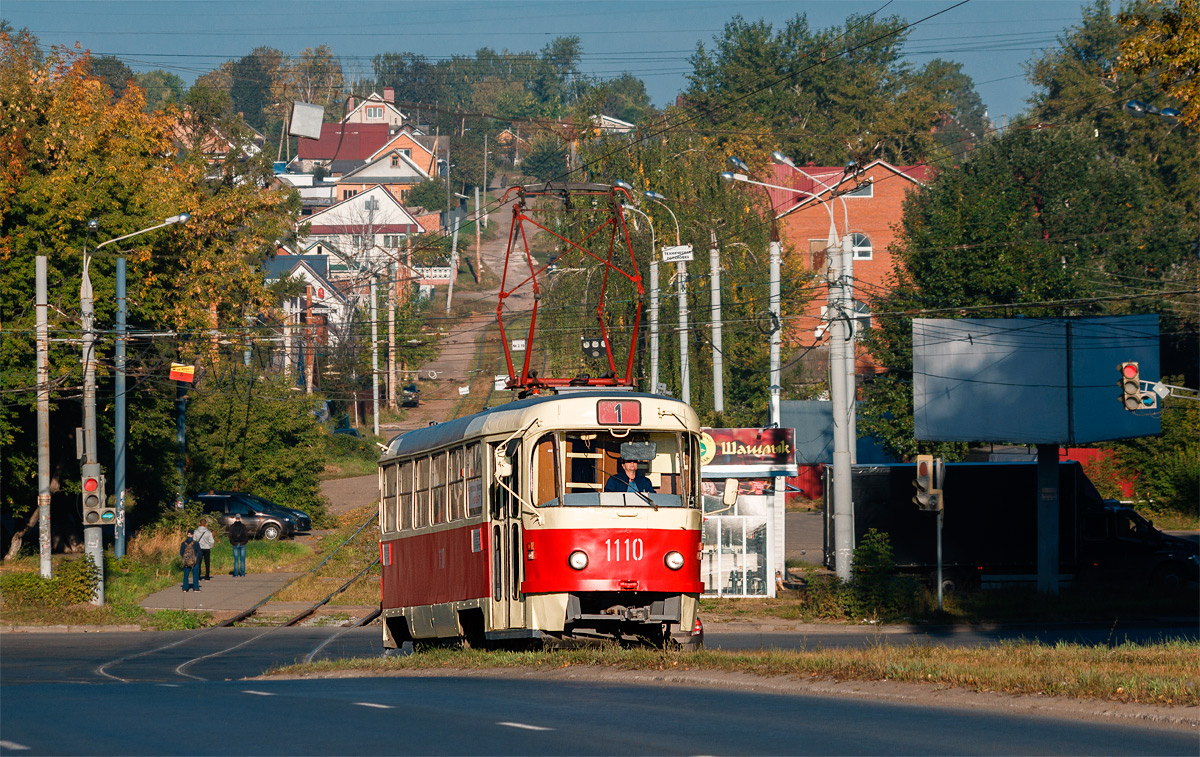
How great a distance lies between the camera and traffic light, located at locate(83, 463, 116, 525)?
107 feet

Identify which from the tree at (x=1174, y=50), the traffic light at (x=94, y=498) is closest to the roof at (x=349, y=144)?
the traffic light at (x=94, y=498)

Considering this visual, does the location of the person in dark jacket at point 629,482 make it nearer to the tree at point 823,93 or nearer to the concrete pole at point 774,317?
the concrete pole at point 774,317

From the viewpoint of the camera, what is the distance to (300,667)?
17.9m

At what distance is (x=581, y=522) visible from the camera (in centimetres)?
1584

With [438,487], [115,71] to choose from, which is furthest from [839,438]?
[115,71]

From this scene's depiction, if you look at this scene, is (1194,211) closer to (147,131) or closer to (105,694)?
(147,131)

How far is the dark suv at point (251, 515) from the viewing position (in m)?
46.2

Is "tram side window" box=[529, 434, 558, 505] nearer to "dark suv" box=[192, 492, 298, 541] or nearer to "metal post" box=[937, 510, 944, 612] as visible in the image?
"metal post" box=[937, 510, 944, 612]

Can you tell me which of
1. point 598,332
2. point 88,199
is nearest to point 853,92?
point 598,332

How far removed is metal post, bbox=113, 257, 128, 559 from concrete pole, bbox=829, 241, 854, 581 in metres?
19.5

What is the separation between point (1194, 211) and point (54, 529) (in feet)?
198

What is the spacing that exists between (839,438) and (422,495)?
1218 cm

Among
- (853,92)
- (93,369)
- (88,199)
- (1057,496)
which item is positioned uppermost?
(853,92)

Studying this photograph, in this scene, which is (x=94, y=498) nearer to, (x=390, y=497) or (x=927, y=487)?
(x=390, y=497)
